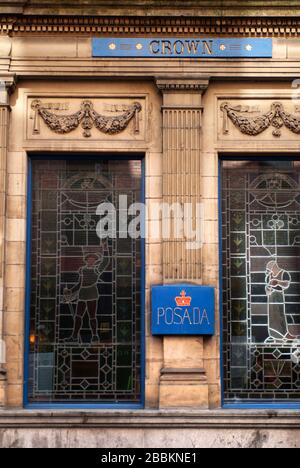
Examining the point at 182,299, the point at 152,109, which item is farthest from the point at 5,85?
the point at 182,299

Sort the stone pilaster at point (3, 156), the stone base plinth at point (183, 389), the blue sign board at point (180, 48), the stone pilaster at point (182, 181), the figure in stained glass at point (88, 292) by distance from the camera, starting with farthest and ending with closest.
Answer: the blue sign board at point (180, 48) → the figure in stained glass at point (88, 292) → the stone pilaster at point (3, 156) → the stone pilaster at point (182, 181) → the stone base plinth at point (183, 389)

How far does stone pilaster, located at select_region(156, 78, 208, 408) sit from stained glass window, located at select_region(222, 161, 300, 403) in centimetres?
54

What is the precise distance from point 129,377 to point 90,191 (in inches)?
109

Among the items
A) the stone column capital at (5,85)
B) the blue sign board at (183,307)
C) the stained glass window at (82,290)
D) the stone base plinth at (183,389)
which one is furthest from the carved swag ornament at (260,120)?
the stone base plinth at (183,389)

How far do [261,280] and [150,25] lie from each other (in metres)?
4.07

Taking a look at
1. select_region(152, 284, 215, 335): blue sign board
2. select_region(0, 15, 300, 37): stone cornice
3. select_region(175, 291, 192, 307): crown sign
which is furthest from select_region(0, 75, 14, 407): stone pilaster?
select_region(175, 291, 192, 307): crown sign

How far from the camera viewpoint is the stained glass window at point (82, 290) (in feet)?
32.8

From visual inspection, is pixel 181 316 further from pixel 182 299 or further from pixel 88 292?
pixel 88 292

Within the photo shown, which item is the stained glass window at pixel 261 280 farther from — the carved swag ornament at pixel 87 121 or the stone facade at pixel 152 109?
the carved swag ornament at pixel 87 121

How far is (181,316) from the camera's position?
9805mm

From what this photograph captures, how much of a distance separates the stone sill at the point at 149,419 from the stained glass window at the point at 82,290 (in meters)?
0.39

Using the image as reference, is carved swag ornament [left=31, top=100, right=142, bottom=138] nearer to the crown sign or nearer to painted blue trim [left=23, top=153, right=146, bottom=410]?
painted blue trim [left=23, top=153, right=146, bottom=410]

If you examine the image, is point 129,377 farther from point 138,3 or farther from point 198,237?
point 138,3

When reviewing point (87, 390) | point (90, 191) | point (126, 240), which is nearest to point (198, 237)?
point (126, 240)
